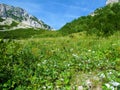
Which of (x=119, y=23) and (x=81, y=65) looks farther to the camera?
(x=119, y=23)

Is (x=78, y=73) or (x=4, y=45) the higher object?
(x=4, y=45)

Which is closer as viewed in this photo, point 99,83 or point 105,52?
point 99,83

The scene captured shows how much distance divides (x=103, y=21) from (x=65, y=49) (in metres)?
13.6

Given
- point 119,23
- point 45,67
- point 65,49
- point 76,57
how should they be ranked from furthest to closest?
point 119,23 → point 65,49 → point 76,57 → point 45,67

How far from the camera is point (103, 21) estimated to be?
88.9 ft

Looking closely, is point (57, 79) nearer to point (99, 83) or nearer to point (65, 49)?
point (99, 83)

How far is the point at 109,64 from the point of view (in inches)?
433

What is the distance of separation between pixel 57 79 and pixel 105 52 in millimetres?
3105

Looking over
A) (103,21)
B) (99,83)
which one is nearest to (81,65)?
(99,83)

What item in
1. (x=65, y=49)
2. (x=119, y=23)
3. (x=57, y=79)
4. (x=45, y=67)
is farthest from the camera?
(x=119, y=23)

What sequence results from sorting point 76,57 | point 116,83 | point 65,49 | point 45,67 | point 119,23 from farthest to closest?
point 119,23, point 65,49, point 76,57, point 45,67, point 116,83

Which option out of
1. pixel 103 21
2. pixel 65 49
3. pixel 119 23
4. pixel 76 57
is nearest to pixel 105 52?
pixel 76 57

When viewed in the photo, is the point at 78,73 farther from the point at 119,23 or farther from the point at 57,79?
the point at 119,23

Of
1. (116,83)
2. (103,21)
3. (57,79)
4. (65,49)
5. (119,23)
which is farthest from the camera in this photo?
(103,21)
